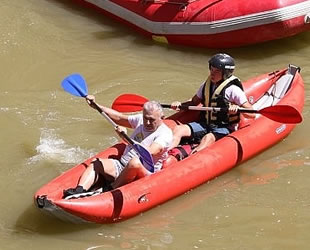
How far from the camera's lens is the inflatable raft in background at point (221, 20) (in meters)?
8.36

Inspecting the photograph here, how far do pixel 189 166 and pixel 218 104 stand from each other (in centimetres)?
75

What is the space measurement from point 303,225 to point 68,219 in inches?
68.0

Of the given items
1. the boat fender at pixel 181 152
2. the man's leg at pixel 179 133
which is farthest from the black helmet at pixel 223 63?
the boat fender at pixel 181 152

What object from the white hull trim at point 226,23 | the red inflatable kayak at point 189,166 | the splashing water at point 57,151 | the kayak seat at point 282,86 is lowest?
the splashing water at point 57,151

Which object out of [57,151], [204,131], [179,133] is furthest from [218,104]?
[57,151]

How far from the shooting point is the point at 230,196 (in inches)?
237

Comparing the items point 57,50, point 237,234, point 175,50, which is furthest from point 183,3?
point 237,234

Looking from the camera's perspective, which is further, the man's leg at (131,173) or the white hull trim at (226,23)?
the white hull trim at (226,23)

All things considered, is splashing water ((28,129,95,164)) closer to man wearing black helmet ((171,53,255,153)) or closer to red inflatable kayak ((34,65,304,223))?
red inflatable kayak ((34,65,304,223))

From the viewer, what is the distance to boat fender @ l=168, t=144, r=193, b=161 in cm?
616

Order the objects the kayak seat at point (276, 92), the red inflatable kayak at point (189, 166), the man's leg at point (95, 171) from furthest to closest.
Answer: the kayak seat at point (276, 92)
the man's leg at point (95, 171)
the red inflatable kayak at point (189, 166)

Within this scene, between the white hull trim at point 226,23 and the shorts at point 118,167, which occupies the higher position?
the white hull trim at point 226,23

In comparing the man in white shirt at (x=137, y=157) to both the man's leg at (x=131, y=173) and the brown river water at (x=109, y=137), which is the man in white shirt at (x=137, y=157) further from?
the brown river water at (x=109, y=137)

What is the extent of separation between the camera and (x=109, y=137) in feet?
22.6
